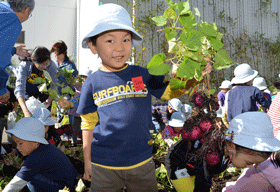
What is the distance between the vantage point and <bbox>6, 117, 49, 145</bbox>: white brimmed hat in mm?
2141

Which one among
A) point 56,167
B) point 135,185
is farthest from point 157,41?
point 135,185

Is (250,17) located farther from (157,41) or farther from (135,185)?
(135,185)

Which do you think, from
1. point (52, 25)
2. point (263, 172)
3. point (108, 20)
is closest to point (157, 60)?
point (108, 20)

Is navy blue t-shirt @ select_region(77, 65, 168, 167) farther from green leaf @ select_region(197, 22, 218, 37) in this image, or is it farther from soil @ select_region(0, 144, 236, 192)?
soil @ select_region(0, 144, 236, 192)

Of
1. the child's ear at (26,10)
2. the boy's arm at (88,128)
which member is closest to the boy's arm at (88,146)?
the boy's arm at (88,128)

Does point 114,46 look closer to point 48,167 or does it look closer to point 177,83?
point 177,83

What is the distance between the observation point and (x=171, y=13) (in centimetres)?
117

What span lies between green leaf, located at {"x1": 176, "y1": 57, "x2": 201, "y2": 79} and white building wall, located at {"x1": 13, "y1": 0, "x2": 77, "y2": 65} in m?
8.42

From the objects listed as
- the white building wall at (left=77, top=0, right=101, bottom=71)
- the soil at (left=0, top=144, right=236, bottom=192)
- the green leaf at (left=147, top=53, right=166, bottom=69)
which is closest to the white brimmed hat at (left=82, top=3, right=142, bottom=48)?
the green leaf at (left=147, top=53, right=166, bottom=69)

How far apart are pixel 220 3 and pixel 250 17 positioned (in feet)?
5.39

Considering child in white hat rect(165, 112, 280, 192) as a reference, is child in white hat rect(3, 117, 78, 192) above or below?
below

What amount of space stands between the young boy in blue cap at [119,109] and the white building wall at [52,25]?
7935 millimetres

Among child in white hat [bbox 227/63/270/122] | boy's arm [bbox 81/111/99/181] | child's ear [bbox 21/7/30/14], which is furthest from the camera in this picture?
child in white hat [bbox 227/63/270/122]

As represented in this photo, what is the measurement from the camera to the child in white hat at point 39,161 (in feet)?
6.85
